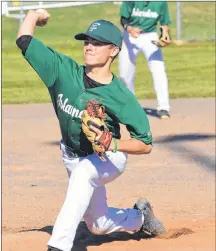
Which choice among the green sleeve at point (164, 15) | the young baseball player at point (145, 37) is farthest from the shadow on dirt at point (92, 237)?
the green sleeve at point (164, 15)

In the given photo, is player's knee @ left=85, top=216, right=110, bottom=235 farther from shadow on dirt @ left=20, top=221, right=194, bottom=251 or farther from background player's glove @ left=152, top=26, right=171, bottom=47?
background player's glove @ left=152, top=26, right=171, bottom=47

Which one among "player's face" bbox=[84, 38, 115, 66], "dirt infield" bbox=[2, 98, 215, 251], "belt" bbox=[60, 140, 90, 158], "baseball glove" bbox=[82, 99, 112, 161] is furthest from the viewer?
"dirt infield" bbox=[2, 98, 215, 251]

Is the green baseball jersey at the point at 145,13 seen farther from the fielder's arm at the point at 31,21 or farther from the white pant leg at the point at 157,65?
the fielder's arm at the point at 31,21

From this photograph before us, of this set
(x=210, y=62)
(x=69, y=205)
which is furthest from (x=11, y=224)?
(x=210, y=62)

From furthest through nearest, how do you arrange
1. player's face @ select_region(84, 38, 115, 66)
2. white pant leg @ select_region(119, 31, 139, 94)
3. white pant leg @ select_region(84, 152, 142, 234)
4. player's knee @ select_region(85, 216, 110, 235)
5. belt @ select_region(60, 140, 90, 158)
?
1. white pant leg @ select_region(119, 31, 139, 94)
2. player's knee @ select_region(85, 216, 110, 235)
3. white pant leg @ select_region(84, 152, 142, 234)
4. belt @ select_region(60, 140, 90, 158)
5. player's face @ select_region(84, 38, 115, 66)

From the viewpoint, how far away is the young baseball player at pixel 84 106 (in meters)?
5.78

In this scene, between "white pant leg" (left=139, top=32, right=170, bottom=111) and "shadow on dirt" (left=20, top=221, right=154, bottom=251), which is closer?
"shadow on dirt" (left=20, top=221, right=154, bottom=251)

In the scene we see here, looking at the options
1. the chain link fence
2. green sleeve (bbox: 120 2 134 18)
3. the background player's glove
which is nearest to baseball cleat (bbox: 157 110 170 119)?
the background player's glove

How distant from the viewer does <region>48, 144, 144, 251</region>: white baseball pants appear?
5.76 meters

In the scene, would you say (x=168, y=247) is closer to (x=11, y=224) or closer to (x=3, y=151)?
(x=11, y=224)

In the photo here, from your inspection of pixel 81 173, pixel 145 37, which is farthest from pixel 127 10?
pixel 81 173

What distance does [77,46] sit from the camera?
22.2 meters

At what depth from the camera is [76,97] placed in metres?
5.88

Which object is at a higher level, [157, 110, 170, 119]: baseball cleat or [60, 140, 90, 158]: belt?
[60, 140, 90, 158]: belt
